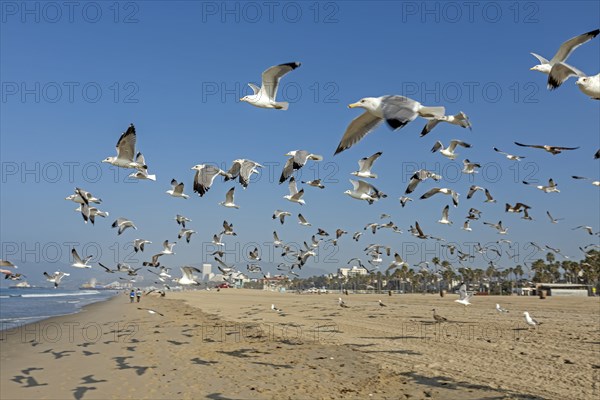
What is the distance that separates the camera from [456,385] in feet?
33.9

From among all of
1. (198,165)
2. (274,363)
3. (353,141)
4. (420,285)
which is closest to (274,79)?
(353,141)

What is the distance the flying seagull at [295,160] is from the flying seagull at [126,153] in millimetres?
4061

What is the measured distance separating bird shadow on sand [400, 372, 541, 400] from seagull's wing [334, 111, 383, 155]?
568 cm

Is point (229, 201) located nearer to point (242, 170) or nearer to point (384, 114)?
point (242, 170)

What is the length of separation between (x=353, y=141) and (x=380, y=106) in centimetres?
172

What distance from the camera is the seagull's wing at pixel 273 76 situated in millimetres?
9328

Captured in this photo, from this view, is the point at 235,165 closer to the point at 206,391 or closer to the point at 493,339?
the point at 206,391

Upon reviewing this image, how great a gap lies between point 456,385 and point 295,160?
236 inches

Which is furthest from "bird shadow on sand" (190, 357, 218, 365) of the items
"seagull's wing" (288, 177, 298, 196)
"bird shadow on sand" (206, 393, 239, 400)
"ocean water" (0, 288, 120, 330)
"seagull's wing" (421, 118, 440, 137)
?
"ocean water" (0, 288, 120, 330)

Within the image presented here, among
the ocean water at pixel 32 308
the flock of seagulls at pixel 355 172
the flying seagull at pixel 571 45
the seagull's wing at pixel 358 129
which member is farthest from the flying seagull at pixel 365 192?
the ocean water at pixel 32 308

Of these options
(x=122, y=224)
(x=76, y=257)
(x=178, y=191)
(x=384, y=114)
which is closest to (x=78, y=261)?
(x=76, y=257)

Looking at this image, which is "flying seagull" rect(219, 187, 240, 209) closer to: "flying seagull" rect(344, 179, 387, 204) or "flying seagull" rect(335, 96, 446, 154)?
"flying seagull" rect(344, 179, 387, 204)

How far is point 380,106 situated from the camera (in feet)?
20.2

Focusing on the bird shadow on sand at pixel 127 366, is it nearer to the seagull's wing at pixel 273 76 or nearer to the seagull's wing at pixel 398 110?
the seagull's wing at pixel 273 76
